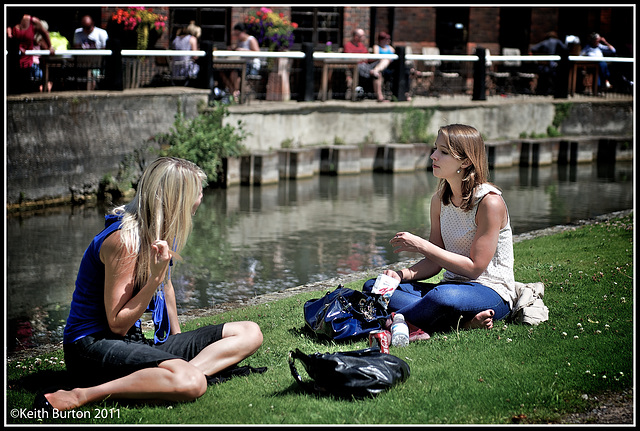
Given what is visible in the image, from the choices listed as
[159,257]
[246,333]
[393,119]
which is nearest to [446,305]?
[246,333]

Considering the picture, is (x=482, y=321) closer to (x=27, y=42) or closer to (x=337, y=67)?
(x=27, y=42)

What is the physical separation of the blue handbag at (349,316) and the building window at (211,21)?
52.8 feet

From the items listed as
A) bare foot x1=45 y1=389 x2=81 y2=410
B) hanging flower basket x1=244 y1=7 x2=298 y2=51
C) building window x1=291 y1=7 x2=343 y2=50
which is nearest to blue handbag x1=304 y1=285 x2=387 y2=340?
bare foot x1=45 y1=389 x2=81 y2=410

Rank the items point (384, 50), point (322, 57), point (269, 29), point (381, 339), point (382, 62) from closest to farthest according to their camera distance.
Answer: point (381, 339), point (322, 57), point (382, 62), point (269, 29), point (384, 50)

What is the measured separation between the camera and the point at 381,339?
514cm

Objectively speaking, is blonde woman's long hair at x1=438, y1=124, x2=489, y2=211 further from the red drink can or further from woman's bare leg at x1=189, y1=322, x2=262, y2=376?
woman's bare leg at x1=189, y1=322, x2=262, y2=376

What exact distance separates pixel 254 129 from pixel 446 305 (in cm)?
1121

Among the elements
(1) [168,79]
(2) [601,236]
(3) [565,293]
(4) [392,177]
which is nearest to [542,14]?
(4) [392,177]

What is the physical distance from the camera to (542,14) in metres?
26.3

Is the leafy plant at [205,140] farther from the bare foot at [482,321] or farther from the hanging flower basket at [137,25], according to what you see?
the bare foot at [482,321]

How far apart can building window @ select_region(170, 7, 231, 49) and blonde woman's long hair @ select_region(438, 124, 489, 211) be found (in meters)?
16.2

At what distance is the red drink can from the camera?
513cm

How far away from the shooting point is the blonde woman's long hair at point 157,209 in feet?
14.9

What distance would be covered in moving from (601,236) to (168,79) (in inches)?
376
